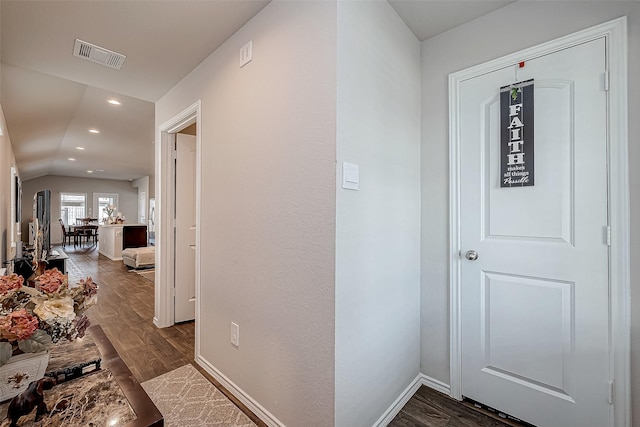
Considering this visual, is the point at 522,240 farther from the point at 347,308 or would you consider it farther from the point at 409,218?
the point at 347,308

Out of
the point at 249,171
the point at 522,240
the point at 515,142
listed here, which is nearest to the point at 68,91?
the point at 249,171

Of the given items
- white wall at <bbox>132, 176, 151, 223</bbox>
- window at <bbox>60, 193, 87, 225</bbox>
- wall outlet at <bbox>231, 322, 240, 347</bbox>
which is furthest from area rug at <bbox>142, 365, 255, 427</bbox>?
window at <bbox>60, 193, 87, 225</bbox>

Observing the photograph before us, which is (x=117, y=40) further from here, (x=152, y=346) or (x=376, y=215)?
(x=152, y=346)

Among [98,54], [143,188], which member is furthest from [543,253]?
[143,188]

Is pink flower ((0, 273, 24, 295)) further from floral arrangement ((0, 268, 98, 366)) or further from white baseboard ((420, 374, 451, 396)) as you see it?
white baseboard ((420, 374, 451, 396))

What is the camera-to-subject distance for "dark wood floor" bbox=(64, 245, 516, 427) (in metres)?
1.71

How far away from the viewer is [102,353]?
1274mm

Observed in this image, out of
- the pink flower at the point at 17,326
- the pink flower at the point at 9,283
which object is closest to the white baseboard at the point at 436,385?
the pink flower at the point at 17,326

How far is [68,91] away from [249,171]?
2.93 m

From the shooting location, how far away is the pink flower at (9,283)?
3.11 feet

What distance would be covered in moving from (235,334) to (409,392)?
1.23 m

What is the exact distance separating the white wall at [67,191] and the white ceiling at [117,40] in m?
9.24

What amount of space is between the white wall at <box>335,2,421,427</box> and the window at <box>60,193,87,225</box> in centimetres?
1404

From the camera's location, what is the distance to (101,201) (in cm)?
1194
